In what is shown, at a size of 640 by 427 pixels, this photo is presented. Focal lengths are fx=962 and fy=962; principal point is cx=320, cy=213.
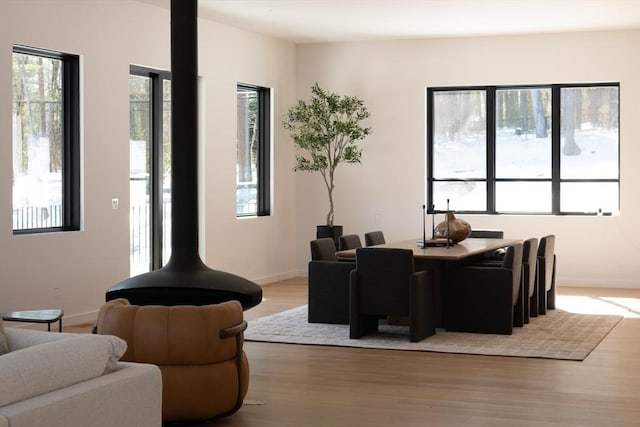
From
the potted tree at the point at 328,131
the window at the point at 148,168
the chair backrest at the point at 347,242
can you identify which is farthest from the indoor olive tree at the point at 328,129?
the chair backrest at the point at 347,242

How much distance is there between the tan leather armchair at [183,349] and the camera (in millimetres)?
4820

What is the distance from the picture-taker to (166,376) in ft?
15.8

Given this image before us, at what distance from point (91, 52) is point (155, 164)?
157 centimetres

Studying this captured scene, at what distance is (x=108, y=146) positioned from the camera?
29.7ft

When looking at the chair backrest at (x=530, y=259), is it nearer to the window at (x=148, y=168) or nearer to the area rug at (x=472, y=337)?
the area rug at (x=472, y=337)

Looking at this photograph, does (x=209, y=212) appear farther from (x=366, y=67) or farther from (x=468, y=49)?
(x=468, y=49)

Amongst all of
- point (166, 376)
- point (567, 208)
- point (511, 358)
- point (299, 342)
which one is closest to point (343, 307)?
point (299, 342)

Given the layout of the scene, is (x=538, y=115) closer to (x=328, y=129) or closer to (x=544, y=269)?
(x=328, y=129)

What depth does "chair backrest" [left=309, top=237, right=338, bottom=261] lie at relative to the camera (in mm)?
8664

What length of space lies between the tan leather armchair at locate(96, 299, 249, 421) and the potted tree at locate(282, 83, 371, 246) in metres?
7.10

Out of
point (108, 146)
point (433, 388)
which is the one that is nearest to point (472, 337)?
point (433, 388)

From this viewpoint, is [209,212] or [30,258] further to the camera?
[209,212]

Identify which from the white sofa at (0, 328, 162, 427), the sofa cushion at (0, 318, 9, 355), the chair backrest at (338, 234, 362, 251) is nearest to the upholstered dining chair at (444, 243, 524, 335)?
the chair backrest at (338, 234, 362, 251)

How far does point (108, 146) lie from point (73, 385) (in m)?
5.92
